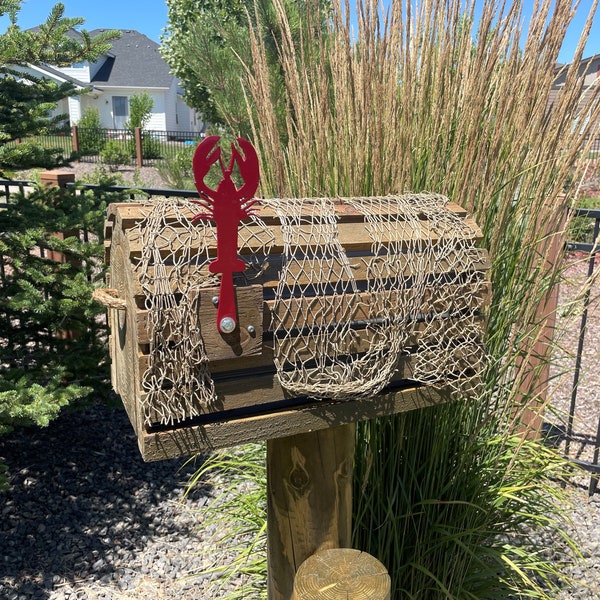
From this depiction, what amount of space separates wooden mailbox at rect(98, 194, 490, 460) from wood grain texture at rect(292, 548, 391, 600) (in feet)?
1.22

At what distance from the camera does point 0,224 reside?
2836 millimetres

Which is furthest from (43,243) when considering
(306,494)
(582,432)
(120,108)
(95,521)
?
(120,108)

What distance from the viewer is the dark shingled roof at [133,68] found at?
3234 cm

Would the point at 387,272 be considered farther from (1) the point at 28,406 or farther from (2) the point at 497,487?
(1) the point at 28,406

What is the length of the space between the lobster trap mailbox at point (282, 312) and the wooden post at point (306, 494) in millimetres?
201

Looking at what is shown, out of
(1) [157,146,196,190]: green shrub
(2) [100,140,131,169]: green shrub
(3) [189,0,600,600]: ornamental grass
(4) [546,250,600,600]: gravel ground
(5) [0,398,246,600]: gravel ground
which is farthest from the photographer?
(2) [100,140,131,169]: green shrub

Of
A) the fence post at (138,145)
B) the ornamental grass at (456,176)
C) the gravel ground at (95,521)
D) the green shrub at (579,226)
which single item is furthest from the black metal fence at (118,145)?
the ornamental grass at (456,176)

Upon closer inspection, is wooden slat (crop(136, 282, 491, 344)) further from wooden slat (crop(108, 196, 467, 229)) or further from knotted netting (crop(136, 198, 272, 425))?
wooden slat (crop(108, 196, 467, 229))

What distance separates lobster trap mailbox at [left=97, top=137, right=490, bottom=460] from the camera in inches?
43.4

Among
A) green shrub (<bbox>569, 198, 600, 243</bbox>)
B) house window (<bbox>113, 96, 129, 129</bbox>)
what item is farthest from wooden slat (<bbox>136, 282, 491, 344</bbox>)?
house window (<bbox>113, 96, 129, 129</bbox>)

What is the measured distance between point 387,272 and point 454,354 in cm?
26

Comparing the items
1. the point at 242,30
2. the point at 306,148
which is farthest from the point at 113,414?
the point at 242,30

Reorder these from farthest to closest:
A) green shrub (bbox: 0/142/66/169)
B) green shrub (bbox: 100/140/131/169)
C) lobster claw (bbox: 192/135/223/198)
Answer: green shrub (bbox: 100/140/131/169) < green shrub (bbox: 0/142/66/169) < lobster claw (bbox: 192/135/223/198)

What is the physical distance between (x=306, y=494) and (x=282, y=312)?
55cm
